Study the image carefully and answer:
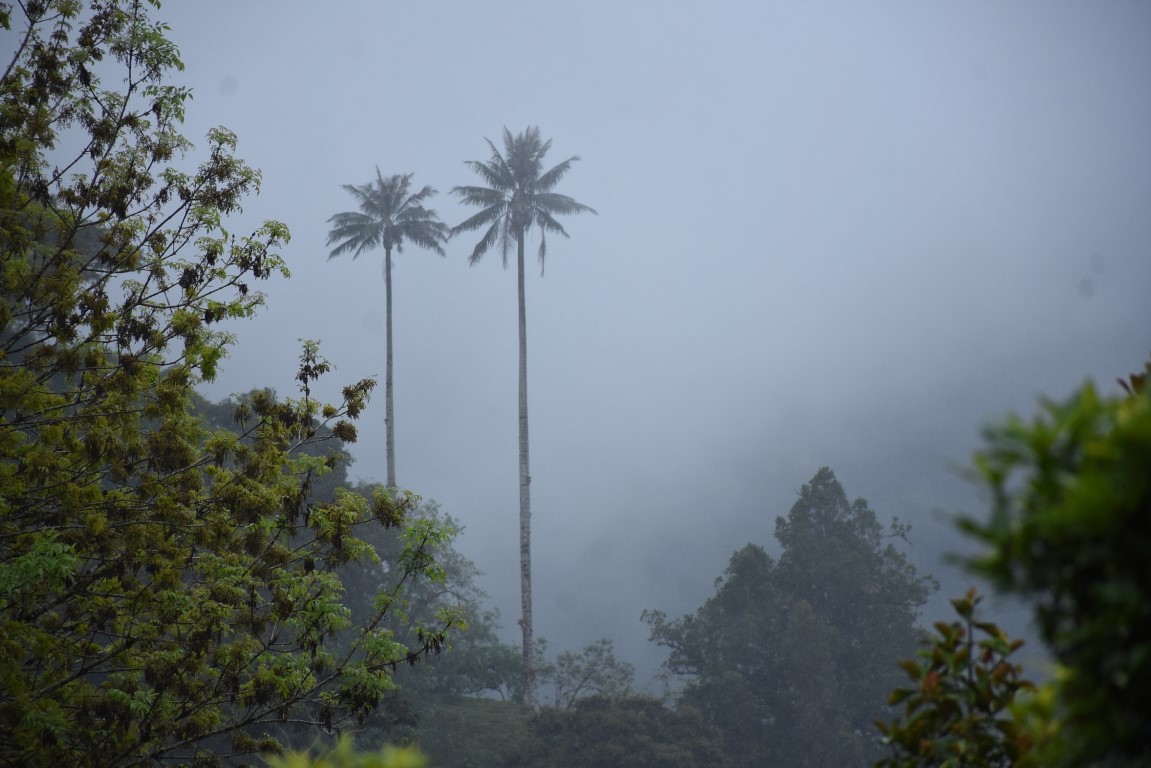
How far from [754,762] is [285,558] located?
2681 centimetres

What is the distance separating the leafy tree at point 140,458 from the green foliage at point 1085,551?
261 inches

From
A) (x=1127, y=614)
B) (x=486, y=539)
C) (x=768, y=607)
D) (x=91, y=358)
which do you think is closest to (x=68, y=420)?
(x=91, y=358)

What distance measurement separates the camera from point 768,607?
34.0 m

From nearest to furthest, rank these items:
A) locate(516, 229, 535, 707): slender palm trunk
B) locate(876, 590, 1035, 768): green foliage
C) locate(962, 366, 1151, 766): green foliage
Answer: locate(962, 366, 1151, 766): green foliage, locate(876, 590, 1035, 768): green foliage, locate(516, 229, 535, 707): slender palm trunk

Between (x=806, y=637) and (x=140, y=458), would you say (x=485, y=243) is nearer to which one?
(x=806, y=637)

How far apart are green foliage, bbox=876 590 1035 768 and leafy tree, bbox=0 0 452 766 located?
18.8 ft

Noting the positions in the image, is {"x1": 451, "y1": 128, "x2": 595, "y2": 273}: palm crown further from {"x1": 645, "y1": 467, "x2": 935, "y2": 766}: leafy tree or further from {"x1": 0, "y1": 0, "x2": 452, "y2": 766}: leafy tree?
{"x1": 0, "y1": 0, "x2": 452, "y2": 766}: leafy tree

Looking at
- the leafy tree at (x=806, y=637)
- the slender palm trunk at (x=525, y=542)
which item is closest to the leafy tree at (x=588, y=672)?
the leafy tree at (x=806, y=637)

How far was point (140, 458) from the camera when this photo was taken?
716 centimetres

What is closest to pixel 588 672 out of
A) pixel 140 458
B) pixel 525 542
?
pixel 525 542

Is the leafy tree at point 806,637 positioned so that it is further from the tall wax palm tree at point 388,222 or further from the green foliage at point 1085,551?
the green foliage at point 1085,551

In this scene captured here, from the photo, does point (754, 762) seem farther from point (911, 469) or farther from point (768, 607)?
point (911, 469)

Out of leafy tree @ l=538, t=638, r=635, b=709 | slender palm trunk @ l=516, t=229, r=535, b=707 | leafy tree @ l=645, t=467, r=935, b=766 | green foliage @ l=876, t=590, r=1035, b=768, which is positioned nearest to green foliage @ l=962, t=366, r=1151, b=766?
green foliage @ l=876, t=590, r=1035, b=768

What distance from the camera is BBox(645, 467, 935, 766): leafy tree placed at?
30391 millimetres
